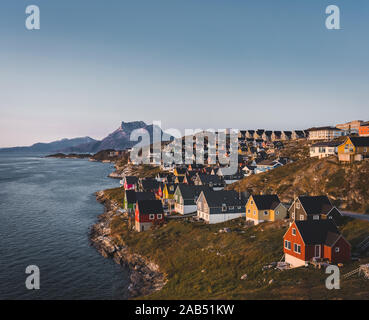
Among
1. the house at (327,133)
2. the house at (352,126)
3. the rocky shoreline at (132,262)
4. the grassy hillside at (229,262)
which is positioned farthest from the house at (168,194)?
the house at (352,126)

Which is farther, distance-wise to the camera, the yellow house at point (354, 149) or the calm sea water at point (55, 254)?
the yellow house at point (354, 149)

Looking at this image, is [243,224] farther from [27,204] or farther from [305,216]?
[27,204]

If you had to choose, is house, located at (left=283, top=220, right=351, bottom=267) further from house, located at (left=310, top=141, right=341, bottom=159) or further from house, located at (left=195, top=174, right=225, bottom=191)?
house, located at (left=310, top=141, right=341, bottom=159)

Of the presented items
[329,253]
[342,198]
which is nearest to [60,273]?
[329,253]

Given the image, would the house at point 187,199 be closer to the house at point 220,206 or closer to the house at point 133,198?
the house at point 220,206

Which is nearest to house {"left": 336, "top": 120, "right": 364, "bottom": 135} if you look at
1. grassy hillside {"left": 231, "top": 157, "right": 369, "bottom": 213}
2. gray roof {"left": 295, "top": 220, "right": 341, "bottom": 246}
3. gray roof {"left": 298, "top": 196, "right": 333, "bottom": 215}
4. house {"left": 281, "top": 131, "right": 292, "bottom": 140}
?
house {"left": 281, "top": 131, "right": 292, "bottom": 140}

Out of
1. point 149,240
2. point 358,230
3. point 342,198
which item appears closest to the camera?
point 358,230
